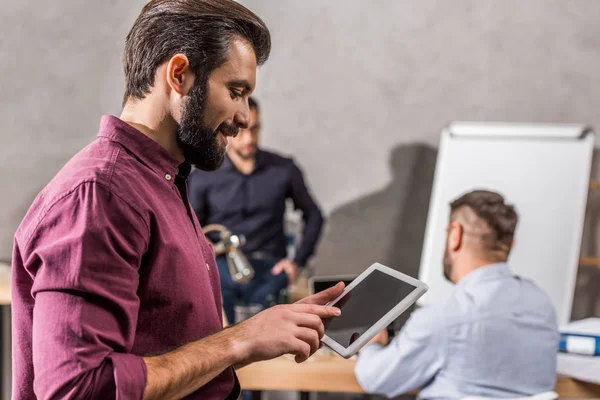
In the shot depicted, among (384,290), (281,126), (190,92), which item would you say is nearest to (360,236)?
(281,126)

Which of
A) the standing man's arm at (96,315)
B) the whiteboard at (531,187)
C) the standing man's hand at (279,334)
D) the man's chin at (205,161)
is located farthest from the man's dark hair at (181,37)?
the whiteboard at (531,187)

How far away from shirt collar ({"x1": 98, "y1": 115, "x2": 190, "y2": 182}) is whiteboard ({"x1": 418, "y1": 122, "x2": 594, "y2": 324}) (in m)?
2.65

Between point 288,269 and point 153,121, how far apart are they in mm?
2449

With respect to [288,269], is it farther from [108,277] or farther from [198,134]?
[108,277]

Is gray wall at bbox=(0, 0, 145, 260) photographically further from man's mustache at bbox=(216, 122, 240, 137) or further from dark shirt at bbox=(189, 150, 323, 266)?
man's mustache at bbox=(216, 122, 240, 137)

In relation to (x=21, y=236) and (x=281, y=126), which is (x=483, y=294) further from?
(x=281, y=126)

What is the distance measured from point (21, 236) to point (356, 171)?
317 cm

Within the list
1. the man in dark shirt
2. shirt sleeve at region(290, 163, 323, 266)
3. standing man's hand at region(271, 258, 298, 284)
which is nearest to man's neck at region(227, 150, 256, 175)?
the man in dark shirt

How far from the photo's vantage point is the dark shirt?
11.8 ft

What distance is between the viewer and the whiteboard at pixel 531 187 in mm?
3428

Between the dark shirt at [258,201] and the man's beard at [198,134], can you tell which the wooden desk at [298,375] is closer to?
the dark shirt at [258,201]

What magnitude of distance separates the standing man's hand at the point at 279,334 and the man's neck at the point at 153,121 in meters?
0.29

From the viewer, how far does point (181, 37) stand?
1.00 m

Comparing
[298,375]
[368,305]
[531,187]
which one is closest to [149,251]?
[368,305]
